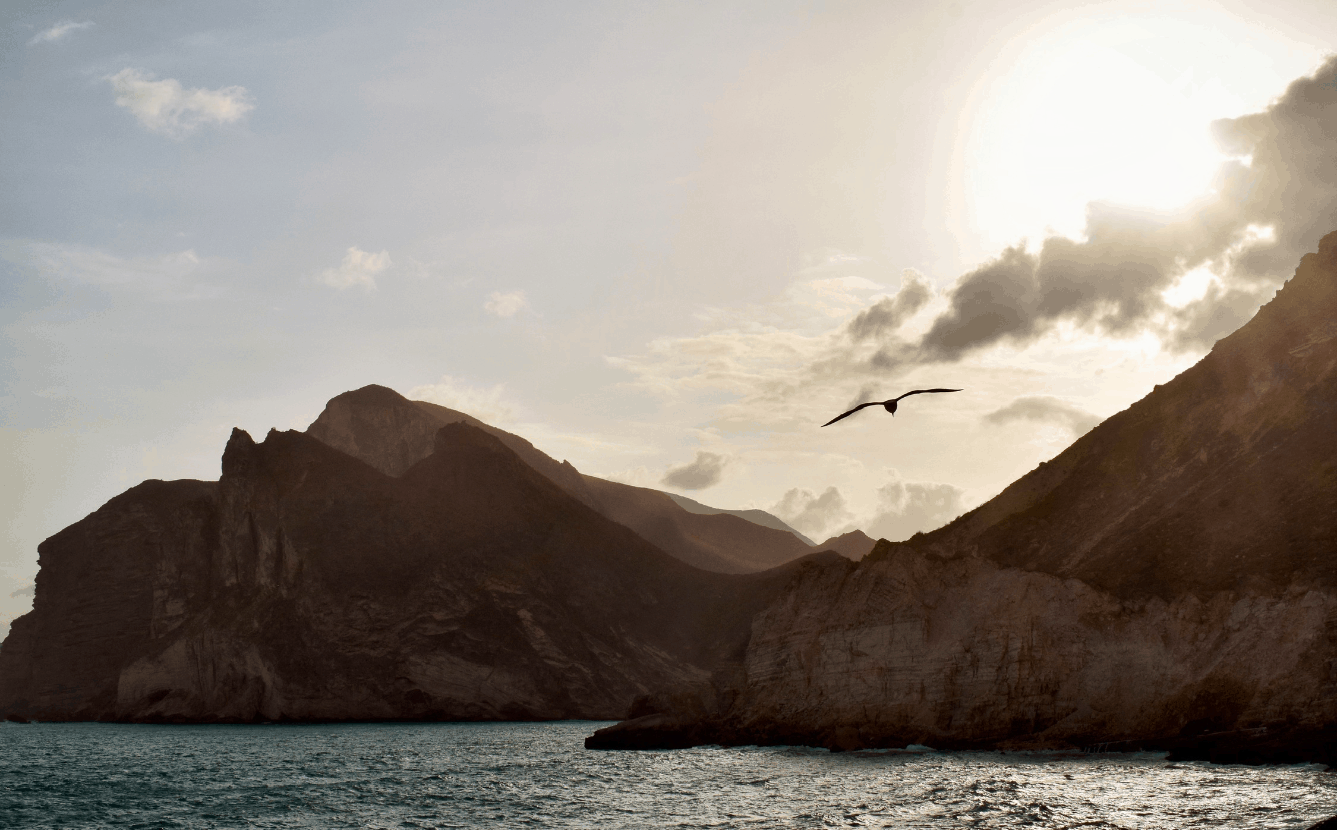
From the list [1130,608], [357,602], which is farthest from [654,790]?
[357,602]

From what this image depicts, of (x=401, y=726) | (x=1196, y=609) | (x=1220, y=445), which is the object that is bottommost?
(x=401, y=726)

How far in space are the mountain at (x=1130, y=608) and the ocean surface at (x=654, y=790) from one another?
3357 mm

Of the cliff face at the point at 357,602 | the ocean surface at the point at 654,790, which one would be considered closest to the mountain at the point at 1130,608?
the ocean surface at the point at 654,790

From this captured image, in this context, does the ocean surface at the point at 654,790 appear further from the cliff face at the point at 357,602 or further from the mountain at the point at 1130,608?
the cliff face at the point at 357,602

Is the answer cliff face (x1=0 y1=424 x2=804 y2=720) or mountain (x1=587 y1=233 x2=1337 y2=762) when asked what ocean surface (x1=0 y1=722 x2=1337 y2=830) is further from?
cliff face (x1=0 y1=424 x2=804 y2=720)

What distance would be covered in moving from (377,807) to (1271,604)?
129 ft

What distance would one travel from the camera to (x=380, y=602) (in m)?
127

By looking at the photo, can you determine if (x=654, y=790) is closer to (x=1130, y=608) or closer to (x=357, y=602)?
(x=1130, y=608)

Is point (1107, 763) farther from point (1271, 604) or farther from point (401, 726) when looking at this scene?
point (401, 726)

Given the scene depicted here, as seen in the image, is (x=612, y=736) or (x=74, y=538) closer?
(x=612, y=736)

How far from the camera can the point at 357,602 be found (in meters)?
126

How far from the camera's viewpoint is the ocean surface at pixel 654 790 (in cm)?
3384

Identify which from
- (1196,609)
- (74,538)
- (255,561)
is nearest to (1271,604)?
(1196,609)

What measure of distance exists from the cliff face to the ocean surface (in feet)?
165
